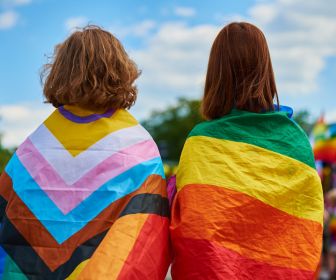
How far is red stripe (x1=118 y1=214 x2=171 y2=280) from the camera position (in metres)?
2.87

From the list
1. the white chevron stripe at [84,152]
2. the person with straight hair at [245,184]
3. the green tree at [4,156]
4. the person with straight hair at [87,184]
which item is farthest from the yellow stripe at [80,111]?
the green tree at [4,156]

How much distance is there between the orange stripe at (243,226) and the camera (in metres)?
3.03

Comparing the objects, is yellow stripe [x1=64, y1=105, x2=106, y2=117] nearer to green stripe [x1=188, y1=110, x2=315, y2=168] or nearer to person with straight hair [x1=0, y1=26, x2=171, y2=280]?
person with straight hair [x1=0, y1=26, x2=171, y2=280]

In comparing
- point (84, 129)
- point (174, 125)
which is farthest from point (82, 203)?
point (174, 125)

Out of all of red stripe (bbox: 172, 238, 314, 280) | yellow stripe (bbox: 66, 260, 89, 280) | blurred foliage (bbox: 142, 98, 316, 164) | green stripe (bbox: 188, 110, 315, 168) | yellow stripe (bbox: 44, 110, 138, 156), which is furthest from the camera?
blurred foliage (bbox: 142, 98, 316, 164)

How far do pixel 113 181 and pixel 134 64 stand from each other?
2.21ft

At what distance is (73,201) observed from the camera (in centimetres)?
302

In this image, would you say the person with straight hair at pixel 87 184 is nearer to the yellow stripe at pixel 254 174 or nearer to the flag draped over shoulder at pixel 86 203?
the flag draped over shoulder at pixel 86 203

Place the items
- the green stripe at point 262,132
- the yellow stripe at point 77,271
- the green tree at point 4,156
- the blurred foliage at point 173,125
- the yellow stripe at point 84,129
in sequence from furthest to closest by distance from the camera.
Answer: the blurred foliage at point 173,125 → the green tree at point 4,156 → the green stripe at point 262,132 → the yellow stripe at point 84,129 → the yellow stripe at point 77,271

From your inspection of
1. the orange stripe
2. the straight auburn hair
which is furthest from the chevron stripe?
the straight auburn hair

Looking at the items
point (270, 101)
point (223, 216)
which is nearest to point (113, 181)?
point (223, 216)

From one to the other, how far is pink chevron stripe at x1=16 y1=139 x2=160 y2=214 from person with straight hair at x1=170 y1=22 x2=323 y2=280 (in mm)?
254

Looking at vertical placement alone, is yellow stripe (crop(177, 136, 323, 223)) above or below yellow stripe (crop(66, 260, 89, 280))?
above

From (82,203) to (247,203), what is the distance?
2.67 feet
